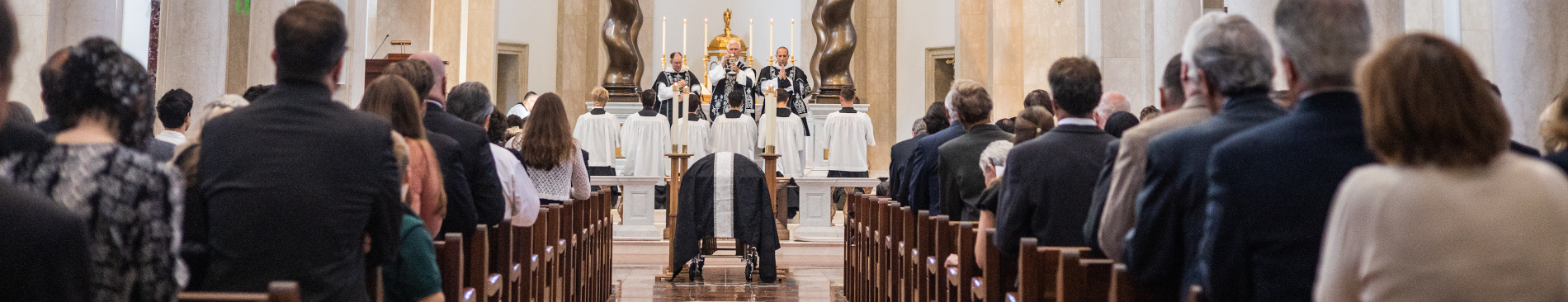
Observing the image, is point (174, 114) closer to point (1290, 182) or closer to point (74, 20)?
point (74, 20)


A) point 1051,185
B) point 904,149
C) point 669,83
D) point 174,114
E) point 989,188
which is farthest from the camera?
point 669,83

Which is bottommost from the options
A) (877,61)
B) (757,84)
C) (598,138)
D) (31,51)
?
(598,138)

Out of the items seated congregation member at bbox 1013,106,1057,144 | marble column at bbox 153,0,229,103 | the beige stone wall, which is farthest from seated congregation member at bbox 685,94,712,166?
seated congregation member at bbox 1013,106,1057,144

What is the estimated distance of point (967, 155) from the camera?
4191 millimetres

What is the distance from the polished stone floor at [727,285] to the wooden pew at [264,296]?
4.90 m

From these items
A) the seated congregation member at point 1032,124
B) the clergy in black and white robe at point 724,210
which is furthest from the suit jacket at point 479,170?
the clergy in black and white robe at point 724,210

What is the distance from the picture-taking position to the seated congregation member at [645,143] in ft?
37.3

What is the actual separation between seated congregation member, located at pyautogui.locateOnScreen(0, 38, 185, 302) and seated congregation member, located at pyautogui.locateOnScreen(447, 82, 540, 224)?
2.31 metres

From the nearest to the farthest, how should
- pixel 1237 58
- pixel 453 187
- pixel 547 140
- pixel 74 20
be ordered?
pixel 1237 58
pixel 453 187
pixel 547 140
pixel 74 20

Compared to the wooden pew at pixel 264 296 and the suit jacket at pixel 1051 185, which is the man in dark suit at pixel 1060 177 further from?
the wooden pew at pixel 264 296

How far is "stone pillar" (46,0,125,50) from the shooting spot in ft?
17.2

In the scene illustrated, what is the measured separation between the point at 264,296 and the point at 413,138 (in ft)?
3.32

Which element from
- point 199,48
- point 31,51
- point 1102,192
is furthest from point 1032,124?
point 199,48

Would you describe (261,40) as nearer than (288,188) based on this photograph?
No
